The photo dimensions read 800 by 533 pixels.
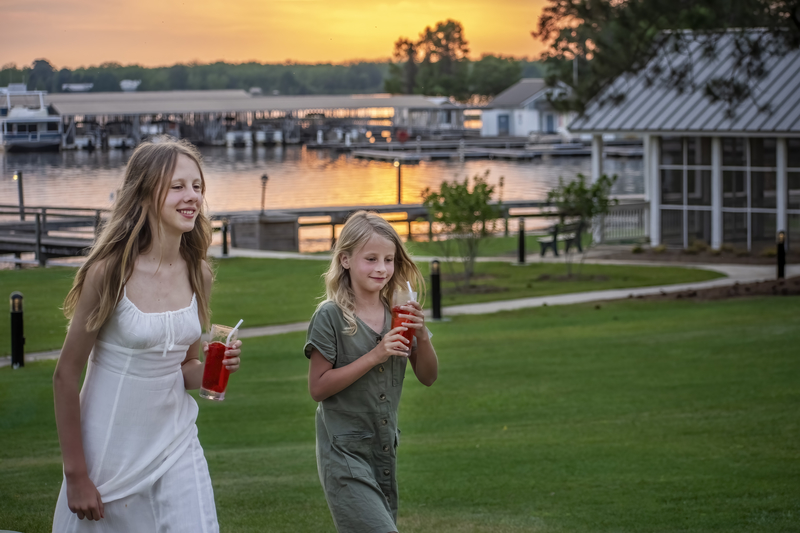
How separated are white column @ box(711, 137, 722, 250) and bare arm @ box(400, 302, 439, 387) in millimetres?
24253

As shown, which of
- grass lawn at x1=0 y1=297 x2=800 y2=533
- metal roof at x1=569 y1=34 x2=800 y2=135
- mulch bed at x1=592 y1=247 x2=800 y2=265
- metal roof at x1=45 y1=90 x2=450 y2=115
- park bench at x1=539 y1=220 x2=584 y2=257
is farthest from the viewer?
metal roof at x1=45 y1=90 x2=450 y2=115

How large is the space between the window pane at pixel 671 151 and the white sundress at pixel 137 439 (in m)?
26.3

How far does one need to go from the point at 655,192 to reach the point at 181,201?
2589cm

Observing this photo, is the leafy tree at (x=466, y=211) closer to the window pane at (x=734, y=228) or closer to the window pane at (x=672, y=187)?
the window pane at (x=672, y=187)

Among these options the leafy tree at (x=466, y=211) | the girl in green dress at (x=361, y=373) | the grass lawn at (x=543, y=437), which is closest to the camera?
the girl in green dress at (x=361, y=373)

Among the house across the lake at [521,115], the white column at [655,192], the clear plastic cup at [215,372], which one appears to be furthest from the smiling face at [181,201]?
the house across the lake at [521,115]

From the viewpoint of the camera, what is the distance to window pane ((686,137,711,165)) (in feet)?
89.9

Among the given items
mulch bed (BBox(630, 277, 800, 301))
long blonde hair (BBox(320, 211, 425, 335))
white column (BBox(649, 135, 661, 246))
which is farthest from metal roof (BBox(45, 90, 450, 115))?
long blonde hair (BBox(320, 211, 425, 335))

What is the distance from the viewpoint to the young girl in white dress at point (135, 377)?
3.26 meters

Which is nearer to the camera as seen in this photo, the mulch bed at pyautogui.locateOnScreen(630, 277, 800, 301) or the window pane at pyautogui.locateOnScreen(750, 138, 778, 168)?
the mulch bed at pyautogui.locateOnScreen(630, 277, 800, 301)

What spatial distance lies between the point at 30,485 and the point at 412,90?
505 feet

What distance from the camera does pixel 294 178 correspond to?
79.4 m

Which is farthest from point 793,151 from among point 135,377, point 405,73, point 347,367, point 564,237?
point 405,73

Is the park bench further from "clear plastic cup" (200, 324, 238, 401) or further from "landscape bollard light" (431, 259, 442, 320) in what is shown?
"clear plastic cup" (200, 324, 238, 401)
